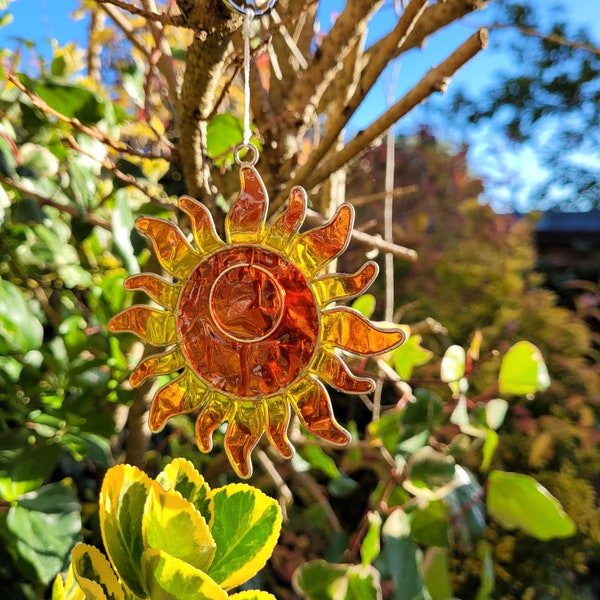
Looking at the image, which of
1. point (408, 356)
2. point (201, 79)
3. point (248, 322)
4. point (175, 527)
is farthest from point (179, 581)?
point (408, 356)

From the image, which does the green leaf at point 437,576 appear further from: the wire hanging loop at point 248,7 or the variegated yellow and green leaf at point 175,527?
the wire hanging loop at point 248,7

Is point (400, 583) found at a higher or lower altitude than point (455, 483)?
lower

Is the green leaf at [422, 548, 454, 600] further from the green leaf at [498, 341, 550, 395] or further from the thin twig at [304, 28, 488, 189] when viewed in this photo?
the thin twig at [304, 28, 488, 189]

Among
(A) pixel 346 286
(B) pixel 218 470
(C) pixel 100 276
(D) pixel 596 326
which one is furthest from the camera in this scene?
(D) pixel 596 326

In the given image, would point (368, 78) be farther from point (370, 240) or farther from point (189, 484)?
point (189, 484)

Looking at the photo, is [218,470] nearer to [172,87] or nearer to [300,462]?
[300,462]

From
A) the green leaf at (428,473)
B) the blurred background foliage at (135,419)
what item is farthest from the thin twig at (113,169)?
the green leaf at (428,473)

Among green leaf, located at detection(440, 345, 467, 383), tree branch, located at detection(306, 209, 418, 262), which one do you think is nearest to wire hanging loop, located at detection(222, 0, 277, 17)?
tree branch, located at detection(306, 209, 418, 262)

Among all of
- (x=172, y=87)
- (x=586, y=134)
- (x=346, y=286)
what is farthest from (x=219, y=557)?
(x=586, y=134)
